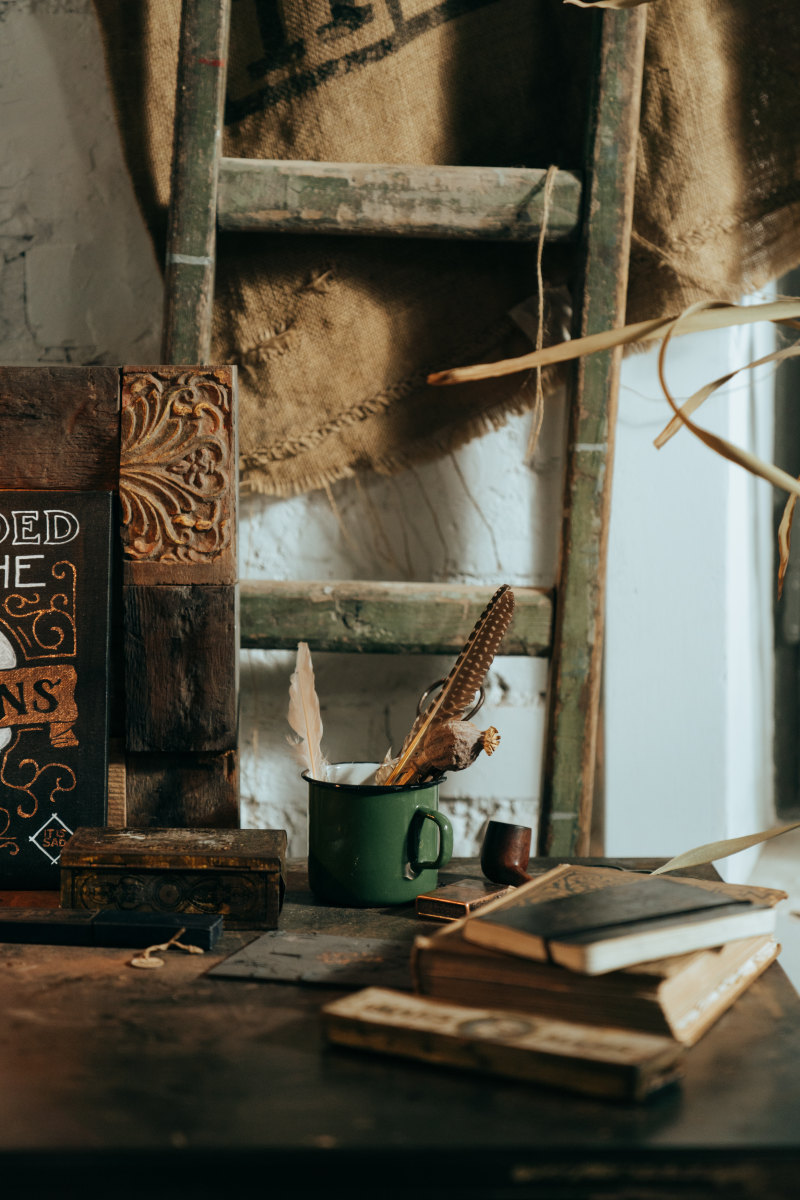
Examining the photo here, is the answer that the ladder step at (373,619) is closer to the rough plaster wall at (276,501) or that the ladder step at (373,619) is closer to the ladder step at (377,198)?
the rough plaster wall at (276,501)

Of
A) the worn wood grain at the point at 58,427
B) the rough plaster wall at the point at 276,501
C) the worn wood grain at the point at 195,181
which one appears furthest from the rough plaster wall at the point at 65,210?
the worn wood grain at the point at 58,427

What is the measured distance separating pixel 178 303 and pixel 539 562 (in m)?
0.58

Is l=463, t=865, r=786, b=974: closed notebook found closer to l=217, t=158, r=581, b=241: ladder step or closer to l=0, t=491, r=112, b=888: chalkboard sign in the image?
l=0, t=491, r=112, b=888: chalkboard sign

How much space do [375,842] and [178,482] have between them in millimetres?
399

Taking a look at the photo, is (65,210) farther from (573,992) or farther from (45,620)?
(573,992)

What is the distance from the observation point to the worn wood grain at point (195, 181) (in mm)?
1168

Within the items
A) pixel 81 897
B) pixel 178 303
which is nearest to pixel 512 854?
pixel 81 897

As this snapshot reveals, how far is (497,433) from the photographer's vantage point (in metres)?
1.37

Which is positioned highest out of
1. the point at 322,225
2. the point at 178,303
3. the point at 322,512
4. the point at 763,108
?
the point at 763,108

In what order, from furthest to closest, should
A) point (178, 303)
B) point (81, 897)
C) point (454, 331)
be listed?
point (454, 331), point (178, 303), point (81, 897)

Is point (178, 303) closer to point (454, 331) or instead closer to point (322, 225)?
point (322, 225)

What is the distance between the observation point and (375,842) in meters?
0.93

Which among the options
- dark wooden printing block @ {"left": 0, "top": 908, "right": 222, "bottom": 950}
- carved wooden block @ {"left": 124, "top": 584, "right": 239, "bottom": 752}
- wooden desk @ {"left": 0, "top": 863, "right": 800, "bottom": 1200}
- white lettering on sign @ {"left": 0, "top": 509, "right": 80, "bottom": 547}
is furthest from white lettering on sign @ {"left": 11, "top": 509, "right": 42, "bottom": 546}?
wooden desk @ {"left": 0, "top": 863, "right": 800, "bottom": 1200}

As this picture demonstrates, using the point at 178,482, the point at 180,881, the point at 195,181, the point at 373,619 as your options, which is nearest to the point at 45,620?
the point at 178,482
